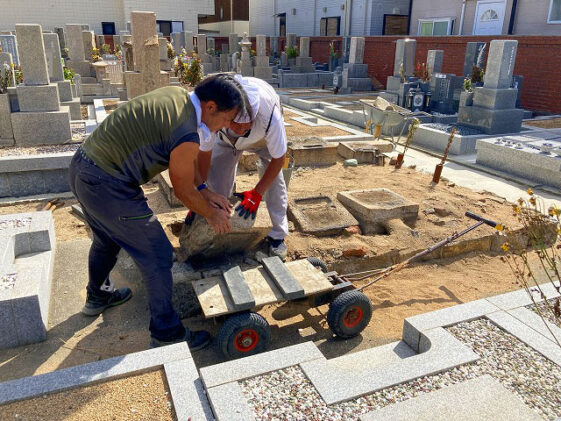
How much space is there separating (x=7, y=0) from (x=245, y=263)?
36.7 meters

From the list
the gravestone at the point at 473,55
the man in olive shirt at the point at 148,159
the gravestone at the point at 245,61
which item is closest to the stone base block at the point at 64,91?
the man in olive shirt at the point at 148,159

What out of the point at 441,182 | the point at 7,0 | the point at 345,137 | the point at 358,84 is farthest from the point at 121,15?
the point at 441,182

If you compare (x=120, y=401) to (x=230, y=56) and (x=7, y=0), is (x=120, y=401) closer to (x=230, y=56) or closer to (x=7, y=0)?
(x=230, y=56)

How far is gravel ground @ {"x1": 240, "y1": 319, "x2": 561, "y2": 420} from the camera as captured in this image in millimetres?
2453

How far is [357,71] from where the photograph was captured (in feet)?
62.3

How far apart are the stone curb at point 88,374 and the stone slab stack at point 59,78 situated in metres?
7.92

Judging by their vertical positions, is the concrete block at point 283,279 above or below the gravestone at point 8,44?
below

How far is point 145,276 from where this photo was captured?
3.06 meters

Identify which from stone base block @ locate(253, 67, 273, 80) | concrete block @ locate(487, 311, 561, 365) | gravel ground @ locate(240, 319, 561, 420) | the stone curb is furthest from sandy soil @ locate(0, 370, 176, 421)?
stone base block @ locate(253, 67, 273, 80)

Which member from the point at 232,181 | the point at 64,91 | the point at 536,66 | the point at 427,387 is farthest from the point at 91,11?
the point at 427,387

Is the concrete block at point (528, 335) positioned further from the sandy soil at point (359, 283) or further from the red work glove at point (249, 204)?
the red work glove at point (249, 204)

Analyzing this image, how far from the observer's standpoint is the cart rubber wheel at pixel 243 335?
312 cm

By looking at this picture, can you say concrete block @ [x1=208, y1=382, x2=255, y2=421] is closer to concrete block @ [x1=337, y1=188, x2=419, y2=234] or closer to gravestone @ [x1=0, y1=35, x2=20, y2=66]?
concrete block @ [x1=337, y1=188, x2=419, y2=234]

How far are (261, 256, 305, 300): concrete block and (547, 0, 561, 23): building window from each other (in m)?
17.7
